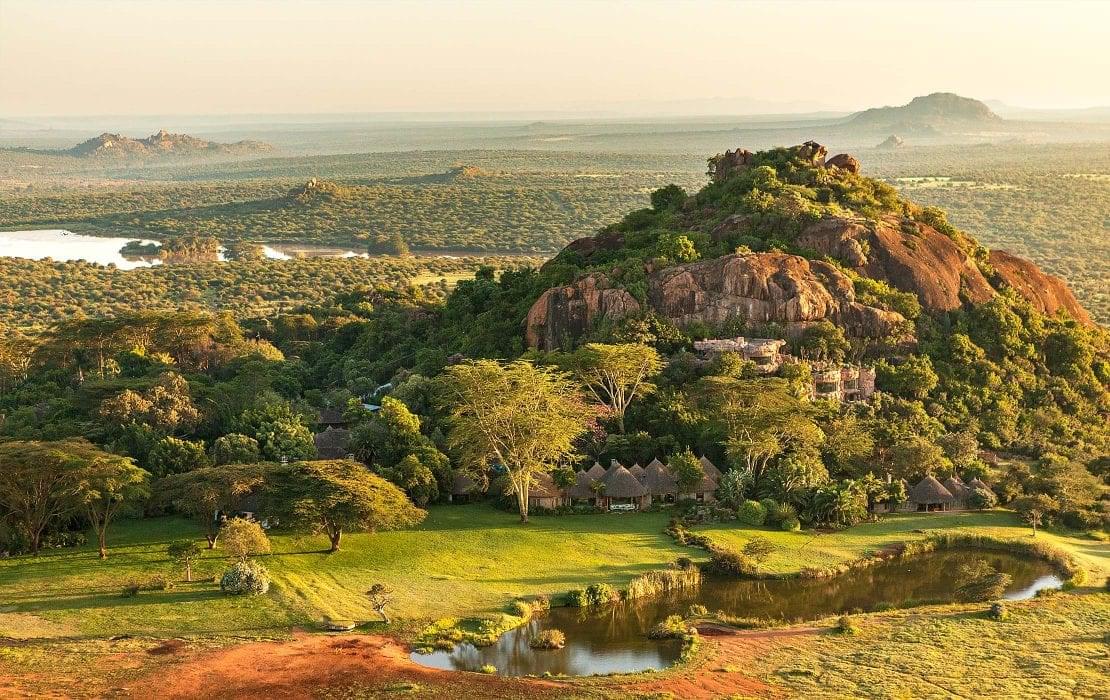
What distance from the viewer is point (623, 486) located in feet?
147

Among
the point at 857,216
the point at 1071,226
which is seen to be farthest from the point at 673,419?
the point at 1071,226

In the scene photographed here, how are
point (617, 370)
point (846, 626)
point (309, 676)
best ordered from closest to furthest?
point (309, 676), point (846, 626), point (617, 370)

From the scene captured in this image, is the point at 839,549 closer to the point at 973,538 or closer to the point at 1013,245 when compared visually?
the point at 973,538

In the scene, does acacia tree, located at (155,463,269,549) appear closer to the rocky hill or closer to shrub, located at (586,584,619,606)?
shrub, located at (586,584,619,606)

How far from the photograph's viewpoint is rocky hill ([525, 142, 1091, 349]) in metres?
54.8

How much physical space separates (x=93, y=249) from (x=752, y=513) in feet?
401

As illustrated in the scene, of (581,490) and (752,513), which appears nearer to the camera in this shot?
(752,513)

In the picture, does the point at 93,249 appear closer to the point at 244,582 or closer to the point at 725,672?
the point at 244,582

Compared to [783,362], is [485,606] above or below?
below

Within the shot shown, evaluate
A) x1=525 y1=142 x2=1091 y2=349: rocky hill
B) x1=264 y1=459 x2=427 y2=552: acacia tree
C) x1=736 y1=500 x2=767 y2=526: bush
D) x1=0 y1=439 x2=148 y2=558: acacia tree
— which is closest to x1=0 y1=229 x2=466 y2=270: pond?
x1=525 y1=142 x2=1091 y2=349: rocky hill

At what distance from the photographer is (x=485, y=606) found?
3494cm

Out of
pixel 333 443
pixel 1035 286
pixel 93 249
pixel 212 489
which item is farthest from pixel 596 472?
pixel 93 249

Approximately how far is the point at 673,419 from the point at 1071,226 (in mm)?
105874

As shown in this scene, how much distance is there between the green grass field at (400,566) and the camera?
110 ft
